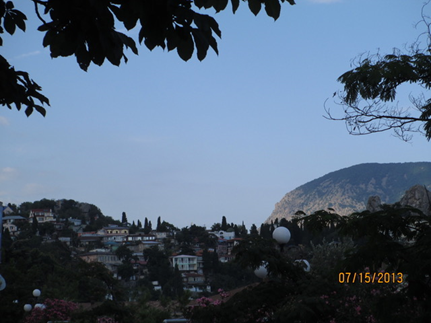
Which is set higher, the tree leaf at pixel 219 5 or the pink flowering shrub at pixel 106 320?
the tree leaf at pixel 219 5

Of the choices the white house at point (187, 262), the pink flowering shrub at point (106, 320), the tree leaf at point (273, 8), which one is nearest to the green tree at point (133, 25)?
the tree leaf at point (273, 8)

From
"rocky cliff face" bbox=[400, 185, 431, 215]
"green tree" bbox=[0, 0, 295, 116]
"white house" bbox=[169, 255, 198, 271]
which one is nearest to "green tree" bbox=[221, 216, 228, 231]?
"white house" bbox=[169, 255, 198, 271]

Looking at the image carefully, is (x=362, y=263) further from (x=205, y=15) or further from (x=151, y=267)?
(x=151, y=267)

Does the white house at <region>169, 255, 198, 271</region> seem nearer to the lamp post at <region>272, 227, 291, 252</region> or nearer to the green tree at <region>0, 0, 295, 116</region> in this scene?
the lamp post at <region>272, 227, 291, 252</region>

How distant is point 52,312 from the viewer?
18922 mm

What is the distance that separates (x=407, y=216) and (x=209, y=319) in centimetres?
384

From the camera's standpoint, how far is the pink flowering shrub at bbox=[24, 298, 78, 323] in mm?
18891

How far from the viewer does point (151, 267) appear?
304 ft

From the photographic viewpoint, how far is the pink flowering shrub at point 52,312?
18.9 m

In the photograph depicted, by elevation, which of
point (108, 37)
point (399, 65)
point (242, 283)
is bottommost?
point (242, 283)

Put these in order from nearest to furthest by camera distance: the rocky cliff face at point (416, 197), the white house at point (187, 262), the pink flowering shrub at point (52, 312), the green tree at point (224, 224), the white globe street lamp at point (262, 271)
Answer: the white globe street lamp at point (262, 271), the pink flowering shrub at point (52, 312), the rocky cliff face at point (416, 197), the white house at point (187, 262), the green tree at point (224, 224)

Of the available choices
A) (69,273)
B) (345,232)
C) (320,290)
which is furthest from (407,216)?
(69,273)

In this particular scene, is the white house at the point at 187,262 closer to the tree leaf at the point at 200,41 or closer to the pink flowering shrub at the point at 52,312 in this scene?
the pink flowering shrub at the point at 52,312

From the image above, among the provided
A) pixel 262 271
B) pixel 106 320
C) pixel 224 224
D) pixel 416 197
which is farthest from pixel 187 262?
pixel 262 271
